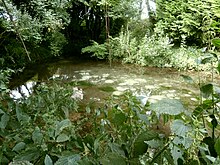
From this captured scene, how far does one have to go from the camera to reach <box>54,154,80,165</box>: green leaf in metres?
0.50

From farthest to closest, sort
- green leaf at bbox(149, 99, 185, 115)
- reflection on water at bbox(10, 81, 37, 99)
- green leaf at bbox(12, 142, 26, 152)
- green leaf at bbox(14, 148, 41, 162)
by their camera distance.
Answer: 1. reflection on water at bbox(10, 81, 37, 99)
2. green leaf at bbox(12, 142, 26, 152)
3. green leaf at bbox(14, 148, 41, 162)
4. green leaf at bbox(149, 99, 185, 115)

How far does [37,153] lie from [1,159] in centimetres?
18

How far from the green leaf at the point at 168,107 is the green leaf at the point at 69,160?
Answer: 6.0 inches

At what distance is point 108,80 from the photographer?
480 cm

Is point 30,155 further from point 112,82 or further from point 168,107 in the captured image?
Answer: point 112,82

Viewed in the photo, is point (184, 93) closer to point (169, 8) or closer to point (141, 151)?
point (169, 8)

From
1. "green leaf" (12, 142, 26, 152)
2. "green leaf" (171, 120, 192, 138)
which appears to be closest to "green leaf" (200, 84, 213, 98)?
"green leaf" (171, 120, 192, 138)

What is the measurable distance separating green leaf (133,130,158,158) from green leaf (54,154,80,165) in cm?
9

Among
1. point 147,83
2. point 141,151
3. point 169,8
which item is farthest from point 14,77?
point 141,151

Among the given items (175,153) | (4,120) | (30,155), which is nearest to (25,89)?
(4,120)

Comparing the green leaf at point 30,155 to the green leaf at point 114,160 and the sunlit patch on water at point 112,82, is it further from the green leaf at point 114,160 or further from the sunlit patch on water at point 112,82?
the sunlit patch on water at point 112,82

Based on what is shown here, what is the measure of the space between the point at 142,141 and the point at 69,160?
119 mm

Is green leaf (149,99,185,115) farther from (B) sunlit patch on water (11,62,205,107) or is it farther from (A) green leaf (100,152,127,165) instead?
(B) sunlit patch on water (11,62,205,107)

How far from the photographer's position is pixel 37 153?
586mm
